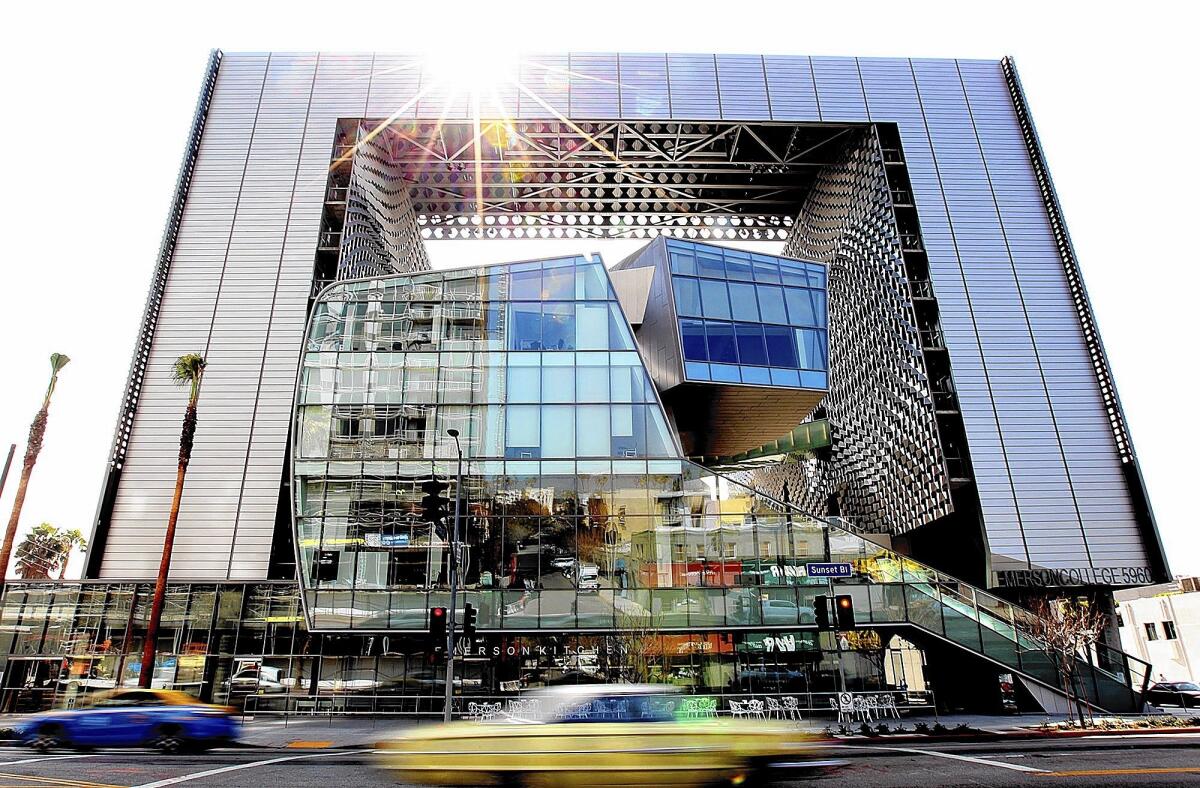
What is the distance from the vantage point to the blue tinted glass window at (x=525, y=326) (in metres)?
33.8

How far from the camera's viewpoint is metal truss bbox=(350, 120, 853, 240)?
53.9 m

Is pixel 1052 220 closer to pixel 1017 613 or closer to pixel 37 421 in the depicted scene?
pixel 1017 613

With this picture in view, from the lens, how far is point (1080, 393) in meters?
42.9

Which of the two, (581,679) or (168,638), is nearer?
(581,679)

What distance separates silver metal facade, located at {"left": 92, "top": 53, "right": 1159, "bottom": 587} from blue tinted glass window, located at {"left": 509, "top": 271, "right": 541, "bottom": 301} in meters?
16.3

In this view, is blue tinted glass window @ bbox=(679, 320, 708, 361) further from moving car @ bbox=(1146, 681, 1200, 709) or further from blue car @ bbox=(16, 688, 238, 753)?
moving car @ bbox=(1146, 681, 1200, 709)

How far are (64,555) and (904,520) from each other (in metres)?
68.8

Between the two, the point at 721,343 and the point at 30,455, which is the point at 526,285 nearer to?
the point at 721,343

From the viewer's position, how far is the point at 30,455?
35812 millimetres

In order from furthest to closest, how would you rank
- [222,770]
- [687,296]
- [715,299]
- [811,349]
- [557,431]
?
[811,349] < [715,299] < [687,296] < [557,431] < [222,770]

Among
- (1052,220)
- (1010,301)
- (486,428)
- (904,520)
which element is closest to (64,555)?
(486,428)

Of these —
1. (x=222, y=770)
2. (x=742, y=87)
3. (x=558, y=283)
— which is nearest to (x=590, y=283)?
(x=558, y=283)

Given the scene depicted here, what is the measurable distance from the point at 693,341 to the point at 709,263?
4.81 meters

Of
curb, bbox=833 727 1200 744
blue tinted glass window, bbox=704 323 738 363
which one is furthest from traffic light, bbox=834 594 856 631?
blue tinted glass window, bbox=704 323 738 363
